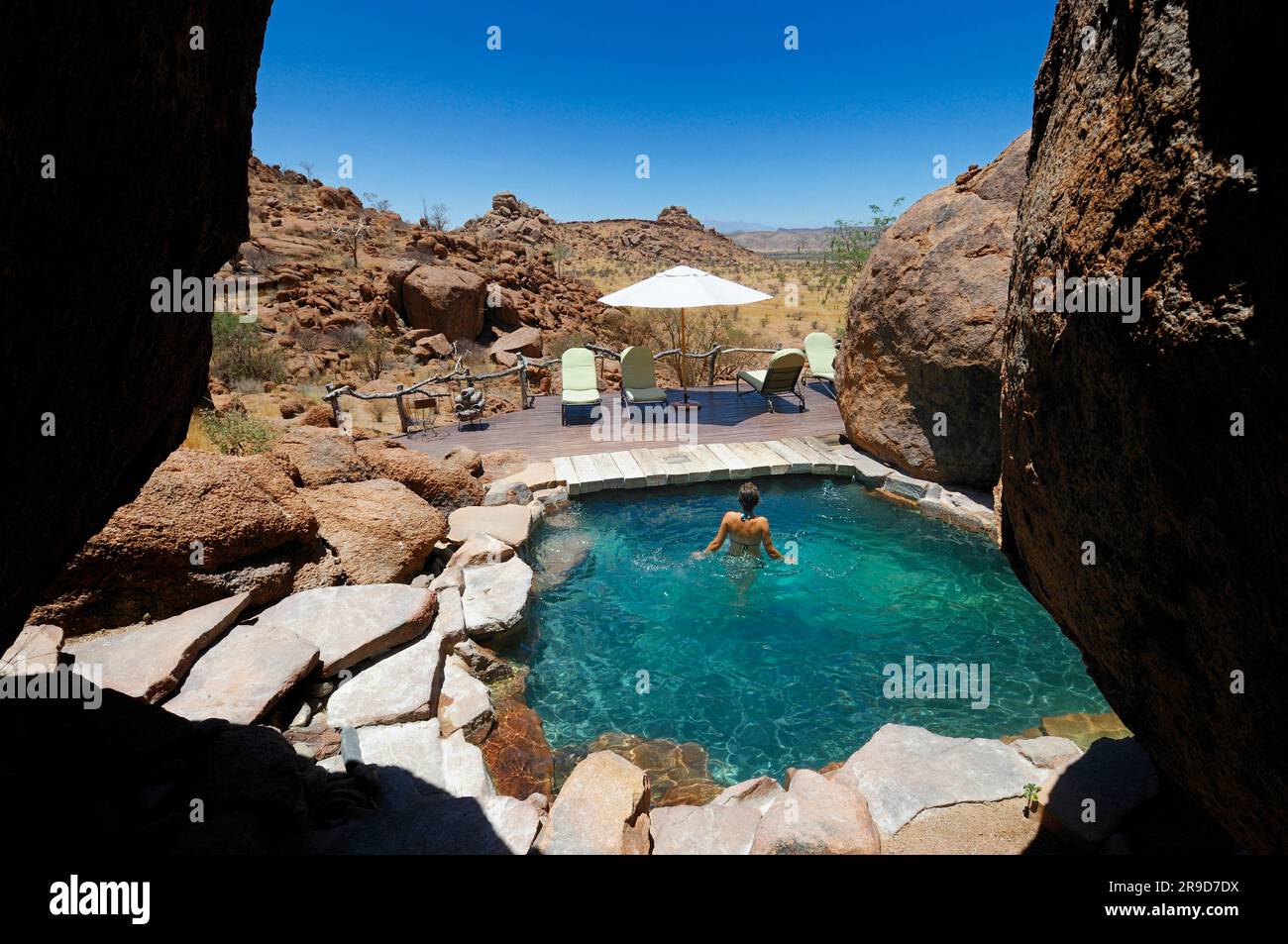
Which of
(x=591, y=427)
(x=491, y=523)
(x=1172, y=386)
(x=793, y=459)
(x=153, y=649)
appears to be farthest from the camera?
(x=591, y=427)

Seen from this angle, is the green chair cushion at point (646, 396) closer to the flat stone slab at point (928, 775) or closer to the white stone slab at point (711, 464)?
the white stone slab at point (711, 464)

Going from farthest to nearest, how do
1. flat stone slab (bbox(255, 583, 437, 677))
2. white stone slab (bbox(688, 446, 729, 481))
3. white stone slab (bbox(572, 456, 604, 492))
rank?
1. white stone slab (bbox(688, 446, 729, 481))
2. white stone slab (bbox(572, 456, 604, 492))
3. flat stone slab (bbox(255, 583, 437, 677))

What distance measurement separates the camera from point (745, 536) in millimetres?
6418

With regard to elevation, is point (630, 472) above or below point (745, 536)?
above

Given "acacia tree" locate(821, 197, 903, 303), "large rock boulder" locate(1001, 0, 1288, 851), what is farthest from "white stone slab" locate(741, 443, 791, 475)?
"acacia tree" locate(821, 197, 903, 303)

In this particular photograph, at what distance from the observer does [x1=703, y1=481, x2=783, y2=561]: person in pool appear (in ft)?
20.7

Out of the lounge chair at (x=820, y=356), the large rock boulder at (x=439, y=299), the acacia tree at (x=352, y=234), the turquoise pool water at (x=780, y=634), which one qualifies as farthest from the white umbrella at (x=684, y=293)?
the acacia tree at (x=352, y=234)

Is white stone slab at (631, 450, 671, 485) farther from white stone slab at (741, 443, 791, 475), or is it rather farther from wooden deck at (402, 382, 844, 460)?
white stone slab at (741, 443, 791, 475)

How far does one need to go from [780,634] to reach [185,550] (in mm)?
4452

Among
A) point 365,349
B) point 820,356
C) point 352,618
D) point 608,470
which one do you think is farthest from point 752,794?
point 365,349

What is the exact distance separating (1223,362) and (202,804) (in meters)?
3.61

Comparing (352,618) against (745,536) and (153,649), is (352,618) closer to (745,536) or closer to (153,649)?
(153,649)

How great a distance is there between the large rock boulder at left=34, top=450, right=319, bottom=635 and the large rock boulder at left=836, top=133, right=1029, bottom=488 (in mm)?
6575

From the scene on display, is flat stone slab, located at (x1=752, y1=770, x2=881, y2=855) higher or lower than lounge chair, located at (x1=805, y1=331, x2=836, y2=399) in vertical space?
lower
